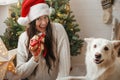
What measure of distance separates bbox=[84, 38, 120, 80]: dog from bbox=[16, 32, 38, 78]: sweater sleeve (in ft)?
1.23

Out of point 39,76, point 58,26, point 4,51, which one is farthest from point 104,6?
point 4,51

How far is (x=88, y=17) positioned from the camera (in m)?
2.92

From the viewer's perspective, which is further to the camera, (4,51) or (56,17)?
(56,17)

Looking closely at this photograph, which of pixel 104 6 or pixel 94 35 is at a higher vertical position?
pixel 104 6

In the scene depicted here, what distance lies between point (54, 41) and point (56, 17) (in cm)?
66

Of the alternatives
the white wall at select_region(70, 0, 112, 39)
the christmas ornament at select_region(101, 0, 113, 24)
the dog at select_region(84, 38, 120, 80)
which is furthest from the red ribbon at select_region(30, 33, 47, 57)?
the white wall at select_region(70, 0, 112, 39)

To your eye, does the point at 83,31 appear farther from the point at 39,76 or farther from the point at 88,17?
the point at 39,76

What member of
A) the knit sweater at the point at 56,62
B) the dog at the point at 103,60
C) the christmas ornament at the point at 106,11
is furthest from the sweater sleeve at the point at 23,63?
the christmas ornament at the point at 106,11

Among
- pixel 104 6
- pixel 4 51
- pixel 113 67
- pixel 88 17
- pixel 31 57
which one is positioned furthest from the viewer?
pixel 88 17

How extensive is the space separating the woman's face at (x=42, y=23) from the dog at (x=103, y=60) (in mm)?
359

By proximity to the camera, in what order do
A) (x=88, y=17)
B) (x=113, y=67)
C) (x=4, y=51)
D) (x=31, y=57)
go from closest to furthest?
1. (x=113, y=67)
2. (x=4, y=51)
3. (x=31, y=57)
4. (x=88, y=17)

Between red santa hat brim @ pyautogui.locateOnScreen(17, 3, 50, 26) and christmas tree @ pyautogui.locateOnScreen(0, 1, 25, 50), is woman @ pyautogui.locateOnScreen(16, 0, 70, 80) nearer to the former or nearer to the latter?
red santa hat brim @ pyautogui.locateOnScreen(17, 3, 50, 26)

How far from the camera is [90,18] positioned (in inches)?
115

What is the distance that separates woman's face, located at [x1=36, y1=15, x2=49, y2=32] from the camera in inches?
63.7
